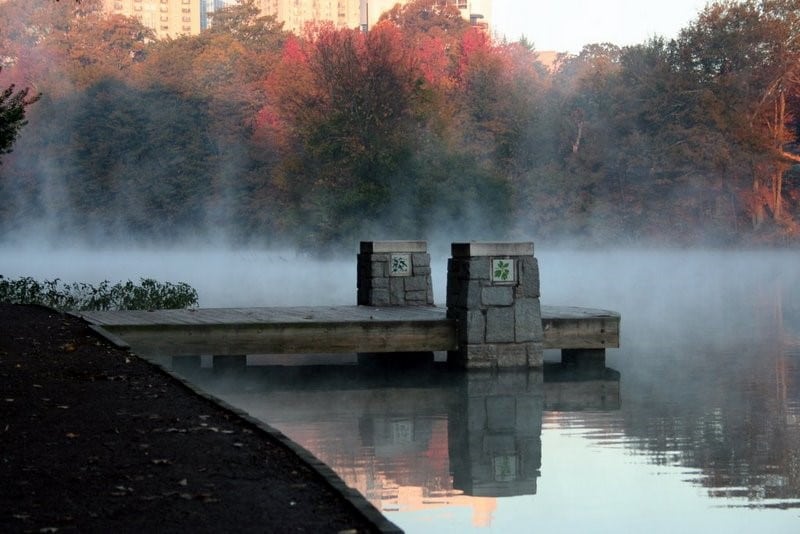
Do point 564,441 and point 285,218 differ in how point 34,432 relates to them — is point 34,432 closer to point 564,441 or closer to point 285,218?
point 564,441

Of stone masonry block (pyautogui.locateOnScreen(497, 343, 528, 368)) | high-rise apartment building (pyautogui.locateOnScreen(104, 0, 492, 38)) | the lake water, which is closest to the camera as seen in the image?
the lake water

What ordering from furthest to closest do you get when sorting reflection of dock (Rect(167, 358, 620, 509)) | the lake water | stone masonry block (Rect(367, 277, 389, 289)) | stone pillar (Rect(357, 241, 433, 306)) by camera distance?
stone masonry block (Rect(367, 277, 389, 289)), stone pillar (Rect(357, 241, 433, 306)), reflection of dock (Rect(167, 358, 620, 509)), the lake water

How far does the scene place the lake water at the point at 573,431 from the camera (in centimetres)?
893

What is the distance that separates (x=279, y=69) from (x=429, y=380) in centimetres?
4700

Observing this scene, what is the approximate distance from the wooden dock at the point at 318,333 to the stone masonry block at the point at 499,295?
0.60 meters

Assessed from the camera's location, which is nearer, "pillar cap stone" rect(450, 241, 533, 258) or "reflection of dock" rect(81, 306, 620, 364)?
"pillar cap stone" rect(450, 241, 533, 258)

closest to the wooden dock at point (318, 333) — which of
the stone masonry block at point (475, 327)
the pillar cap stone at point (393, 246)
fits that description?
the stone masonry block at point (475, 327)

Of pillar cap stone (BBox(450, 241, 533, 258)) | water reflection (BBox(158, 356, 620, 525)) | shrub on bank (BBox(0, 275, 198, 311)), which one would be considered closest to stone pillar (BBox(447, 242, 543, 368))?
pillar cap stone (BBox(450, 241, 533, 258))

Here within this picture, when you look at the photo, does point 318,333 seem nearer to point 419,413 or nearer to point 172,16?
point 419,413

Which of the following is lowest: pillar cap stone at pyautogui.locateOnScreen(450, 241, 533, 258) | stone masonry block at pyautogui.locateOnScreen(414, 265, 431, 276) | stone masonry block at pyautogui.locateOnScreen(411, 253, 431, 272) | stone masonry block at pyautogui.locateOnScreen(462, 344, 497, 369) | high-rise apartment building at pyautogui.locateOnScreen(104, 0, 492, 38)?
stone masonry block at pyautogui.locateOnScreen(462, 344, 497, 369)

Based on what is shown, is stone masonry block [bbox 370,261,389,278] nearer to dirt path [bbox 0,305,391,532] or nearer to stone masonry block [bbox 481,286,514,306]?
stone masonry block [bbox 481,286,514,306]

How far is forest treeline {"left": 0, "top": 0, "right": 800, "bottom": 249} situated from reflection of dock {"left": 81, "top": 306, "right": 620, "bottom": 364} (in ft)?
106

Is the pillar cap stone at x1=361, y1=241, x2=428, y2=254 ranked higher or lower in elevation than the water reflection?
higher

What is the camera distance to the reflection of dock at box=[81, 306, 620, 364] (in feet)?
50.7
